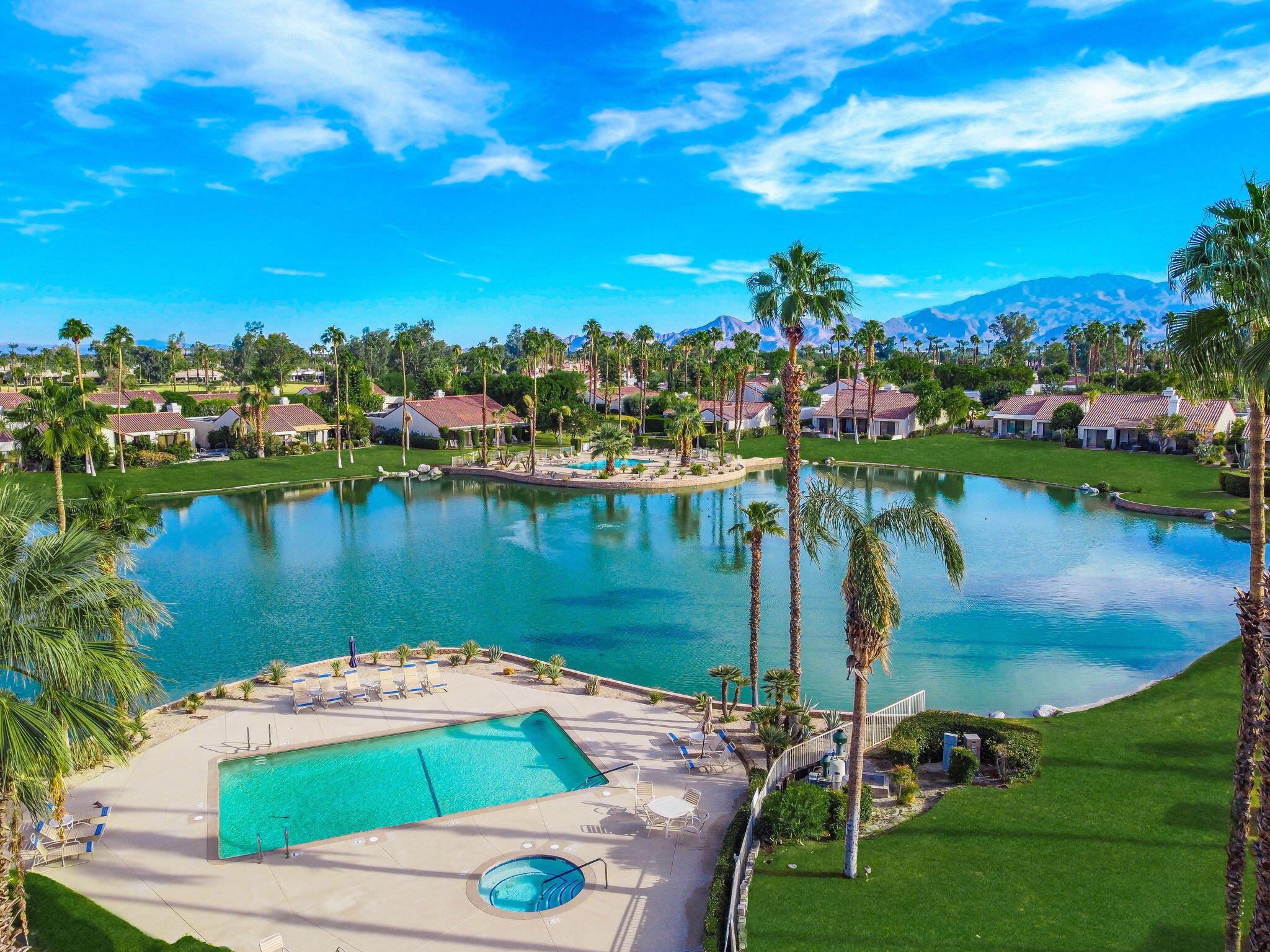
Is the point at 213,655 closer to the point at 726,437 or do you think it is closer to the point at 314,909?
the point at 314,909

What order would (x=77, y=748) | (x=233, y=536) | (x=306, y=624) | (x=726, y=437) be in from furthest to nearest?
1. (x=726, y=437)
2. (x=233, y=536)
3. (x=306, y=624)
4. (x=77, y=748)

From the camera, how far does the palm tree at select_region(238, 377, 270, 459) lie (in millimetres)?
69875

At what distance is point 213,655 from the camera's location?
1038 inches

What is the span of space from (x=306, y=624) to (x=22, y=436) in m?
11.1

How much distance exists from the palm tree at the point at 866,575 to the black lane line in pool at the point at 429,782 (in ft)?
26.9

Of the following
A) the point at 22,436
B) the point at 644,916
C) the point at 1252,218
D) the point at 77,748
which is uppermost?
the point at 1252,218

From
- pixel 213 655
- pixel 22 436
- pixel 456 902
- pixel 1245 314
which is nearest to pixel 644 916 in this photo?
pixel 456 902

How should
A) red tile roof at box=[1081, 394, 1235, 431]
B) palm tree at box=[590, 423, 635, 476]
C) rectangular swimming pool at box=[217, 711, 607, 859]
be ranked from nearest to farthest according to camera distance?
rectangular swimming pool at box=[217, 711, 607, 859] → palm tree at box=[590, 423, 635, 476] → red tile roof at box=[1081, 394, 1235, 431]

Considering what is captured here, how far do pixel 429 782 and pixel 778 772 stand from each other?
24.8 feet

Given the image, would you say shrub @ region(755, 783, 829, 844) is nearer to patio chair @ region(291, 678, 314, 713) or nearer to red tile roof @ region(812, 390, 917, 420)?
patio chair @ region(291, 678, 314, 713)

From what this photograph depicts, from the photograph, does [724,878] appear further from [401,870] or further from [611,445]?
[611,445]

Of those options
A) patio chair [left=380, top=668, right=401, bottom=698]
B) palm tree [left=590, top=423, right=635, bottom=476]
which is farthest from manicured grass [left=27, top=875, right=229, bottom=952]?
palm tree [left=590, top=423, right=635, bottom=476]

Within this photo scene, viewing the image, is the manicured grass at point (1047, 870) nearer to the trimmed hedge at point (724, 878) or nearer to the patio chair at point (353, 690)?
the trimmed hedge at point (724, 878)

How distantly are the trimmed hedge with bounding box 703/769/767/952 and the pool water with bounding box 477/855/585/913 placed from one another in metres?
2.35
